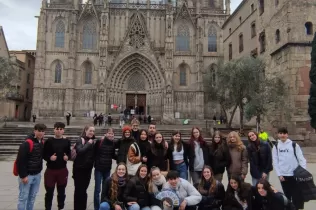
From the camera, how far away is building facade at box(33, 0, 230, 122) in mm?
36312

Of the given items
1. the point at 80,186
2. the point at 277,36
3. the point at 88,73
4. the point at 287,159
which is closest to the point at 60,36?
the point at 88,73

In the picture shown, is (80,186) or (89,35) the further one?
(89,35)

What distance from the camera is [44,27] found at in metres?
37.3

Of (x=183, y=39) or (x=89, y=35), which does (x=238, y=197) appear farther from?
(x=89, y=35)

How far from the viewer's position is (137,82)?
39.1 meters

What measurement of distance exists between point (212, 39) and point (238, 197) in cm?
3653

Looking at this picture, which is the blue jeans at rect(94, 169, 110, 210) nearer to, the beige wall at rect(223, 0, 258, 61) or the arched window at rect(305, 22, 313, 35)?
the arched window at rect(305, 22, 313, 35)

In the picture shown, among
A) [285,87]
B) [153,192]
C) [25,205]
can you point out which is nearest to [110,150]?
[153,192]

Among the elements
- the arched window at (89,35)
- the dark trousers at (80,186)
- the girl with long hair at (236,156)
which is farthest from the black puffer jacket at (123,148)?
the arched window at (89,35)

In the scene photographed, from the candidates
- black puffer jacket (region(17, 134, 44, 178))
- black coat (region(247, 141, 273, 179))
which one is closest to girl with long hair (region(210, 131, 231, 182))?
black coat (region(247, 141, 273, 179))

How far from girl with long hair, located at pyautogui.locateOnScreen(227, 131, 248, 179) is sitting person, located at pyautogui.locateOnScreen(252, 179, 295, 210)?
105cm

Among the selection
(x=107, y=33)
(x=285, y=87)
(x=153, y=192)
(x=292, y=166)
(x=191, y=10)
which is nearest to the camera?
(x=153, y=192)

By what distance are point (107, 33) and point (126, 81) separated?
715 cm

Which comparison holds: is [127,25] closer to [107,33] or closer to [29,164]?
Result: [107,33]
